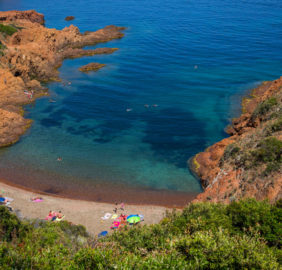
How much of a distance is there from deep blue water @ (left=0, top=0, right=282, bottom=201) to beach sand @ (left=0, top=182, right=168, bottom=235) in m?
3.29

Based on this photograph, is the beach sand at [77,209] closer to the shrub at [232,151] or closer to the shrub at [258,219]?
the shrub at [232,151]

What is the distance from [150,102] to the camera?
52.7 meters

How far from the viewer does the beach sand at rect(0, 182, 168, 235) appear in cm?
2933

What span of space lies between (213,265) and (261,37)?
273 feet

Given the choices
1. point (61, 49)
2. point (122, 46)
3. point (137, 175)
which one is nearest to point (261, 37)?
point (122, 46)

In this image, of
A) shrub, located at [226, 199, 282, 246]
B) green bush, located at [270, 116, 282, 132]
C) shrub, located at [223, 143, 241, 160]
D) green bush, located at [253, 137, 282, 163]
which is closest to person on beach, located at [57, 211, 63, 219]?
shrub, located at [226, 199, 282, 246]

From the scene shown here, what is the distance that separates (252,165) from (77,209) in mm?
18014

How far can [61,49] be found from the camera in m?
76.8

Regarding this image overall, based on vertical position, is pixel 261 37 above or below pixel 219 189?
above

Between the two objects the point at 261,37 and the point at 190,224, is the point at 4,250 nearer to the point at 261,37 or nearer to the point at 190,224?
the point at 190,224

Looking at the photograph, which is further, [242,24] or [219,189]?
[242,24]

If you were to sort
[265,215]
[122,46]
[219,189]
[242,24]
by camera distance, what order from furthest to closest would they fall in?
[242,24], [122,46], [219,189], [265,215]

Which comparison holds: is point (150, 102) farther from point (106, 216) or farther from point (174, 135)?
point (106, 216)

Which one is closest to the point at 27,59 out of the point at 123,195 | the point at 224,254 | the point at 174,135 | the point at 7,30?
the point at 7,30
